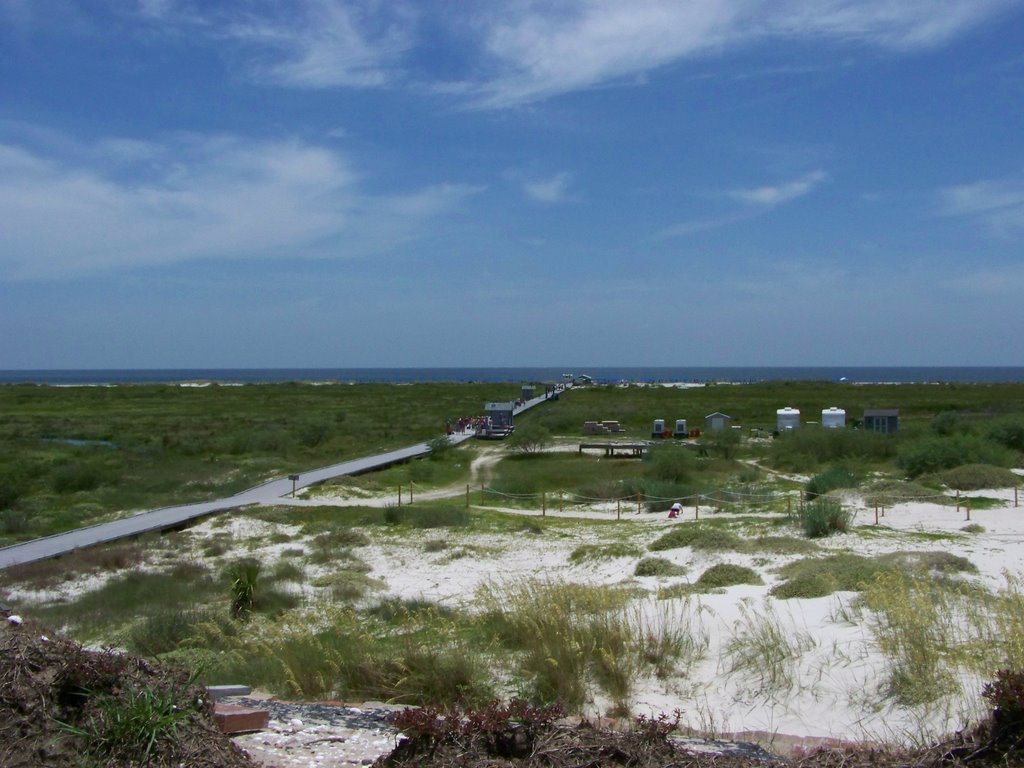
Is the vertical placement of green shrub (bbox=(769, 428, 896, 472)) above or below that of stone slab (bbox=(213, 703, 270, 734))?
below

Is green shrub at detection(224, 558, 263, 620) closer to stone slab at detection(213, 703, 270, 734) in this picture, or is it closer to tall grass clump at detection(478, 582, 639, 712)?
tall grass clump at detection(478, 582, 639, 712)

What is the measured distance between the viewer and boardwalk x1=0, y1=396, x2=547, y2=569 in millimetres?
16812

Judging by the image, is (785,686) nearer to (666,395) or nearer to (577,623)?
(577,623)

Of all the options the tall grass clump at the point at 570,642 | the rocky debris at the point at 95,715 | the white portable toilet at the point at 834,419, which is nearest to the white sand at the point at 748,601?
the tall grass clump at the point at 570,642

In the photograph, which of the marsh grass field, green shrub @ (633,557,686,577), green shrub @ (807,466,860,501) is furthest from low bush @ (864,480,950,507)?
green shrub @ (633,557,686,577)

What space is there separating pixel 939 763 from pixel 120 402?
93.3 meters

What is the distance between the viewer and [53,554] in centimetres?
1655

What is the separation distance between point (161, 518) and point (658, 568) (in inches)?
511

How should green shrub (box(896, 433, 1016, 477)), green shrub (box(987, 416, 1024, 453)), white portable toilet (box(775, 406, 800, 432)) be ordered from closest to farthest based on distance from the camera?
green shrub (box(896, 433, 1016, 477)), green shrub (box(987, 416, 1024, 453)), white portable toilet (box(775, 406, 800, 432))

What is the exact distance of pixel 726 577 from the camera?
1186 cm

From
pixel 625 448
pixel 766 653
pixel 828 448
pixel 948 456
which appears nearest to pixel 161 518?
pixel 766 653

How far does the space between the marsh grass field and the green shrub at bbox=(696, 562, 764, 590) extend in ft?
0.16

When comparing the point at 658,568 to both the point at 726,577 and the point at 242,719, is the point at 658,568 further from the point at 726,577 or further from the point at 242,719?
the point at 242,719

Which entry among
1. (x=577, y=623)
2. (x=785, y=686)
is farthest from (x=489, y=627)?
(x=785, y=686)
